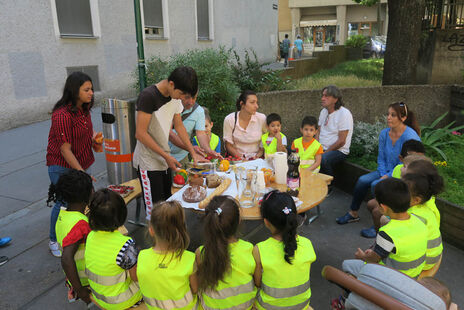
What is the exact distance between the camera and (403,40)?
7680mm

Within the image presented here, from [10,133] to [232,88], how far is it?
Result: 5.11 metres

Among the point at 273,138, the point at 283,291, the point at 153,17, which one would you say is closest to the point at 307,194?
the point at 283,291

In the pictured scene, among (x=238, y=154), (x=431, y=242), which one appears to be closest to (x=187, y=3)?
(x=238, y=154)

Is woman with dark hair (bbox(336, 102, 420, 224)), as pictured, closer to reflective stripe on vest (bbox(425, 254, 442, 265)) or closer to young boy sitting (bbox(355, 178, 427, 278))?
reflective stripe on vest (bbox(425, 254, 442, 265))

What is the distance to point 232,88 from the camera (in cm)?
618

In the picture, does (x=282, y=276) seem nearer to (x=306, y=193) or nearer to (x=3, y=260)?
(x=306, y=193)

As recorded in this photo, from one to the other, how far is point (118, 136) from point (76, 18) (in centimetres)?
605

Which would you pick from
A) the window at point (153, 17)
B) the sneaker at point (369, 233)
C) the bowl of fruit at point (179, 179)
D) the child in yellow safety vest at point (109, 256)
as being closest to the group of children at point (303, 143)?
the sneaker at point (369, 233)

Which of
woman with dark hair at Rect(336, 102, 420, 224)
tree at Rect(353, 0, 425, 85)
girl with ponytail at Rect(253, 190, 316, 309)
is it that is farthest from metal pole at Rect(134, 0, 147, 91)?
tree at Rect(353, 0, 425, 85)

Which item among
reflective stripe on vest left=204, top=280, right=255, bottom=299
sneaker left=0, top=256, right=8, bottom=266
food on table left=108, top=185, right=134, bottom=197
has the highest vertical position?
food on table left=108, top=185, right=134, bottom=197

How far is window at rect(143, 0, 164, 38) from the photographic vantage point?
1147 centimetres

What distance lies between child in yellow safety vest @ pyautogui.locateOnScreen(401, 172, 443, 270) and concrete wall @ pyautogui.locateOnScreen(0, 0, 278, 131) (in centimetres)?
823

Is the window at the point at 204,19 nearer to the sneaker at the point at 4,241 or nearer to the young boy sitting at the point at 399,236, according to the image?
the sneaker at the point at 4,241

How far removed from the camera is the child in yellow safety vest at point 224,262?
6.72ft
